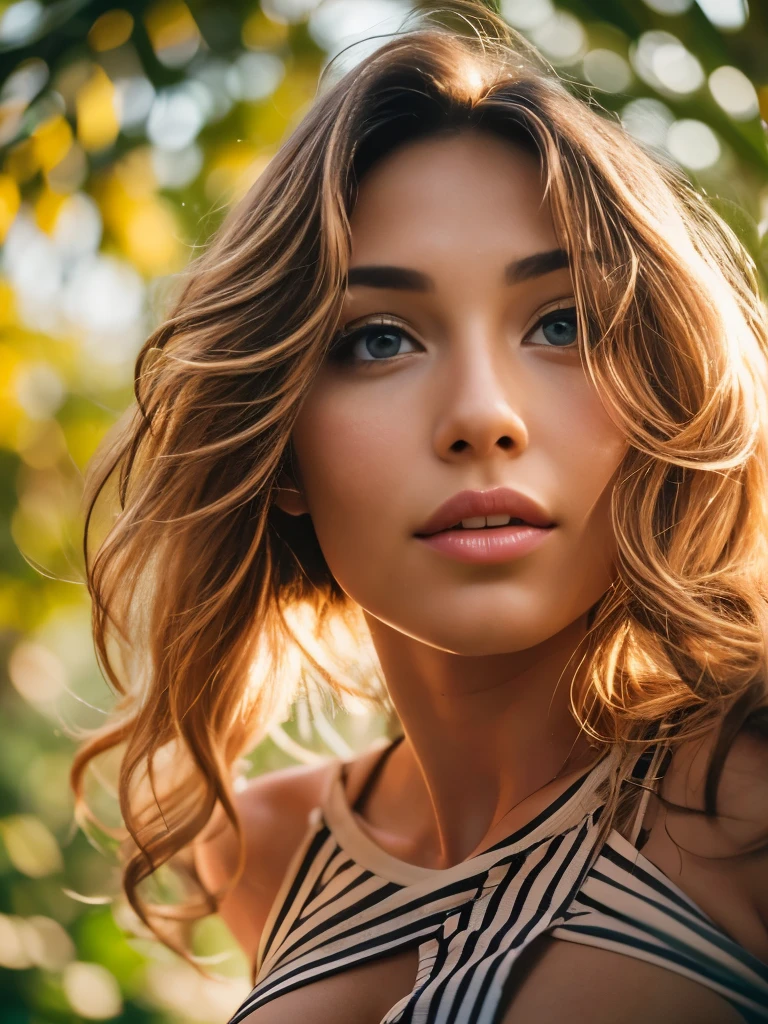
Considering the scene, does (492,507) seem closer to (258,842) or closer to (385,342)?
(385,342)

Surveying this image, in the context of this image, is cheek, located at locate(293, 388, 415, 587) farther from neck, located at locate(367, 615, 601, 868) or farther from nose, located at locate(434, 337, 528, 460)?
neck, located at locate(367, 615, 601, 868)

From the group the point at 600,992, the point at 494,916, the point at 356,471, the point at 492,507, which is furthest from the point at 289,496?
the point at 600,992

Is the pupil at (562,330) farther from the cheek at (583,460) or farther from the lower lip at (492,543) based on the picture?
the lower lip at (492,543)

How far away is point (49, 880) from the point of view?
5.50ft

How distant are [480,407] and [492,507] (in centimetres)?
10

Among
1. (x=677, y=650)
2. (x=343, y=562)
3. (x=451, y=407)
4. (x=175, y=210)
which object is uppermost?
(x=175, y=210)

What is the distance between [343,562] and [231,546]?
252 millimetres

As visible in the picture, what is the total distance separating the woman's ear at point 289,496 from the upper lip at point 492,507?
0.82 ft


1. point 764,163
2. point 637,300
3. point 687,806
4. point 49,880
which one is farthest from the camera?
point 49,880

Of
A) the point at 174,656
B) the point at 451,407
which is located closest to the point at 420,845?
the point at 174,656

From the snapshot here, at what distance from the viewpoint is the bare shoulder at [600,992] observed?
79 cm

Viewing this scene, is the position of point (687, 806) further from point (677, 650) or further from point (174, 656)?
point (174, 656)

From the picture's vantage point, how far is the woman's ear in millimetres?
1146

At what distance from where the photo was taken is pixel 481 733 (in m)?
1.14
